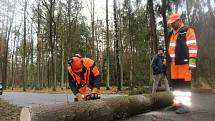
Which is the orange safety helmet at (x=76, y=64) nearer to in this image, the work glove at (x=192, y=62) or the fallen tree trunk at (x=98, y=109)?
the fallen tree trunk at (x=98, y=109)

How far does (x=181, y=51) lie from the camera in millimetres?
8375

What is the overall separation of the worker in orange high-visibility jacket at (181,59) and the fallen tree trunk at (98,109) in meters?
0.93

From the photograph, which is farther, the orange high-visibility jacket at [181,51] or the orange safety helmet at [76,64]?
the orange high-visibility jacket at [181,51]

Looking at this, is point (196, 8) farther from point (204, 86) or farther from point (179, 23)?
point (179, 23)

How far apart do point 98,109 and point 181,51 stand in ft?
8.54

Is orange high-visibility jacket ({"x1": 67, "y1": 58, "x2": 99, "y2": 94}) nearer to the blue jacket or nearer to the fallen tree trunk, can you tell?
the fallen tree trunk

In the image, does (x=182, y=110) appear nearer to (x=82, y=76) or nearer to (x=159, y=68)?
(x=82, y=76)

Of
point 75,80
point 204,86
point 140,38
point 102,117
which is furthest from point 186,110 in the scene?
point 140,38

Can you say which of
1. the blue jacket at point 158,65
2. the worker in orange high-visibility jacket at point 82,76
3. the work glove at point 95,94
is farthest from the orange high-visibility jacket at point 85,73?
the blue jacket at point 158,65

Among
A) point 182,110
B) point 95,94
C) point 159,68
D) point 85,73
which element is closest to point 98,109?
point 95,94

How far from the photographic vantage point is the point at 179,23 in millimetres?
8430

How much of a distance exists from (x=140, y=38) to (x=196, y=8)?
76.7ft

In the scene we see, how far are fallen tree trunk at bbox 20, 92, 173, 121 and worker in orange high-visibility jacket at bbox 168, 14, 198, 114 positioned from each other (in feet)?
3.05

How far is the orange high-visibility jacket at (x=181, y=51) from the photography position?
26.8ft
